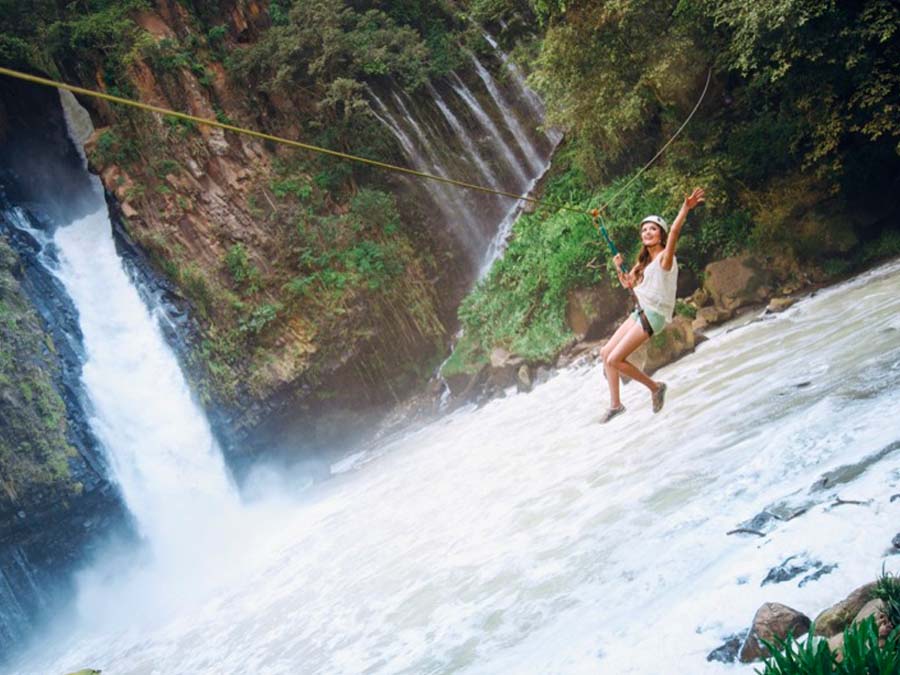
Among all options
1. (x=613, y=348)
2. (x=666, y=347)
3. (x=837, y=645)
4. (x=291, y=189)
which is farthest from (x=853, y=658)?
(x=291, y=189)

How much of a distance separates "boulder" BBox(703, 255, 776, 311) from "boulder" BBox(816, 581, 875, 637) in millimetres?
8400

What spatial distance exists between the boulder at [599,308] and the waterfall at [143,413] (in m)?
9.00

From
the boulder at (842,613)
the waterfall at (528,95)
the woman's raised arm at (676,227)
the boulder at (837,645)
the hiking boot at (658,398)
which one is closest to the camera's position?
the boulder at (837,645)

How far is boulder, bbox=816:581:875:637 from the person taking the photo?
2.04 metres

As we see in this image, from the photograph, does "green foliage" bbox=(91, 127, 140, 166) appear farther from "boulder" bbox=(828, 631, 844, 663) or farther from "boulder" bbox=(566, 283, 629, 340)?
"boulder" bbox=(828, 631, 844, 663)

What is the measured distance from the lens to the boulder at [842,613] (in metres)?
2.04

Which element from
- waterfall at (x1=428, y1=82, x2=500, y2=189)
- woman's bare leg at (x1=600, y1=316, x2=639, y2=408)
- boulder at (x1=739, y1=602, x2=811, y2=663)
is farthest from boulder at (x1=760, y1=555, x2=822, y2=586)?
waterfall at (x1=428, y1=82, x2=500, y2=189)

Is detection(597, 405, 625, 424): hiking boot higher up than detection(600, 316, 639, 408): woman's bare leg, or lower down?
lower down

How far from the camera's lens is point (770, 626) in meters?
2.19

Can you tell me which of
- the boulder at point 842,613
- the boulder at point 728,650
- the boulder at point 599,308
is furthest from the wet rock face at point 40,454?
the boulder at point 842,613

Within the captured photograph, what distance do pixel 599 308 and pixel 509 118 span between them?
1128cm

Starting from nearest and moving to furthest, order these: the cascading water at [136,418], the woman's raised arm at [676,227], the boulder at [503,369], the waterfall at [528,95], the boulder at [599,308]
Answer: the woman's raised arm at [676,227], the boulder at [599,308], the boulder at [503,369], the cascading water at [136,418], the waterfall at [528,95]

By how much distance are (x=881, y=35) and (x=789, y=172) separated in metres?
2.30

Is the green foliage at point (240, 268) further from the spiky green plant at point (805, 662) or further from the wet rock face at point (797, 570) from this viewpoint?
the spiky green plant at point (805, 662)
